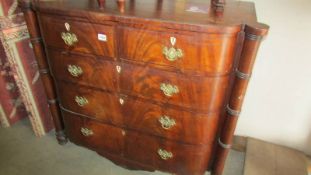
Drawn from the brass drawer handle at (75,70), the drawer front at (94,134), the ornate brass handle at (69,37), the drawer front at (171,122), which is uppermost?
the ornate brass handle at (69,37)

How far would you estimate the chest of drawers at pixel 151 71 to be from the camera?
39.0 inches

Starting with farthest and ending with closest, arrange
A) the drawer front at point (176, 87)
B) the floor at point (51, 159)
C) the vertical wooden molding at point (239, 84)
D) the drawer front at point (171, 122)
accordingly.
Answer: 1. the floor at point (51, 159)
2. the drawer front at point (171, 122)
3. the drawer front at point (176, 87)
4. the vertical wooden molding at point (239, 84)

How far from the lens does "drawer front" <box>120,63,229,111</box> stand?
107 centimetres

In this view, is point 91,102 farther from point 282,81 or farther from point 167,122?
point 282,81

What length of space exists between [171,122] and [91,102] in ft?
1.58

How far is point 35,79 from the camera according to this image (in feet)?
5.62

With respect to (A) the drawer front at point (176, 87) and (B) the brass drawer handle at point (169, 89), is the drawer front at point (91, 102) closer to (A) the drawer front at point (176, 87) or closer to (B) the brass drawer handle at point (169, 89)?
(A) the drawer front at point (176, 87)

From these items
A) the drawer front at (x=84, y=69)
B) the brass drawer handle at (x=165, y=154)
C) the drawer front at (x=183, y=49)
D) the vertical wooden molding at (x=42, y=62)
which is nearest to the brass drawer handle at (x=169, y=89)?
the drawer front at (x=183, y=49)

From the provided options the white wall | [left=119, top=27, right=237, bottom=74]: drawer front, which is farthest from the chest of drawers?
the white wall

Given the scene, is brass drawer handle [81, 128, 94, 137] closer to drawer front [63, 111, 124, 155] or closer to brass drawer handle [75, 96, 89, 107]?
drawer front [63, 111, 124, 155]

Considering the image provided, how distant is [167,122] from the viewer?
3.99ft

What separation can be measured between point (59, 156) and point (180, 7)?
1307mm

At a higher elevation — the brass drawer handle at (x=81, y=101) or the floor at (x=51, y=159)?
the brass drawer handle at (x=81, y=101)

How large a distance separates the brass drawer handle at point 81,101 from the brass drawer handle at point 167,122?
459mm
